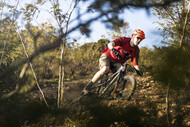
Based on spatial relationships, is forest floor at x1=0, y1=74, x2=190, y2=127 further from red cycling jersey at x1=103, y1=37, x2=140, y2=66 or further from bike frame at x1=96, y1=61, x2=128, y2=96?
red cycling jersey at x1=103, y1=37, x2=140, y2=66

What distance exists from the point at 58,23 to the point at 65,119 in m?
1.54

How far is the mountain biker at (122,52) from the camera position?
3490mm

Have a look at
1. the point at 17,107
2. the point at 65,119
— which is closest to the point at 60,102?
the point at 65,119

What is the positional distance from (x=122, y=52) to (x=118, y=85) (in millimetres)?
895

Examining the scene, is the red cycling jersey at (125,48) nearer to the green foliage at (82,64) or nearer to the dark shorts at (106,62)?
the dark shorts at (106,62)

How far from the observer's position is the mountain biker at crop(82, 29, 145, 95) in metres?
3.49

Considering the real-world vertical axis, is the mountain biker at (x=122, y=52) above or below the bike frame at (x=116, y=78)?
above

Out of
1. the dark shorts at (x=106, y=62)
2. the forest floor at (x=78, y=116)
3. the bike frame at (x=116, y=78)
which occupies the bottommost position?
the forest floor at (x=78, y=116)

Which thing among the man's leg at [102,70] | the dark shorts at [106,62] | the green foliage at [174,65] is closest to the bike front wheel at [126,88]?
the dark shorts at [106,62]

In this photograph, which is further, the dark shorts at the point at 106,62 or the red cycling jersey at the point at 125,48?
the dark shorts at the point at 106,62

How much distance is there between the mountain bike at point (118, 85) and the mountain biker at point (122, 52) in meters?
0.23

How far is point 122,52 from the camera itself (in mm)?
3781

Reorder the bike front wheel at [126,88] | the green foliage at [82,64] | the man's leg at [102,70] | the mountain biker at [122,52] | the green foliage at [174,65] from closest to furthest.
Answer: the green foliage at [174,65] → the mountain biker at [122,52] → the man's leg at [102,70] → the bike front wheel at [126,88] → the green foliage at [82,64]

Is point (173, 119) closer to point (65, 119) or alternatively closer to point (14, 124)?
point (65, 119)
